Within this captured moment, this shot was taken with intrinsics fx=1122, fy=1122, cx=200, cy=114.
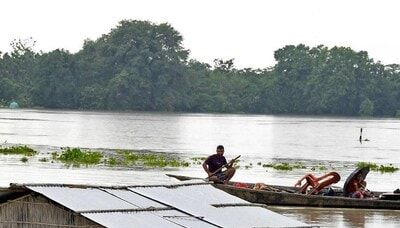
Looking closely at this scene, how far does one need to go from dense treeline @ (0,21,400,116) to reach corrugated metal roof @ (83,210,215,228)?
126790mm

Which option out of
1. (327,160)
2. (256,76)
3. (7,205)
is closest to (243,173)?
(327,160)

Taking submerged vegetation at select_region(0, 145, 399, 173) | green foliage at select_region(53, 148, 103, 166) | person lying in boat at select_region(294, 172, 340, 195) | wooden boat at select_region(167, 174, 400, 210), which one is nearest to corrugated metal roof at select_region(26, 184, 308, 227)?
wooden boat at select_region(167, 174, 400, 210)

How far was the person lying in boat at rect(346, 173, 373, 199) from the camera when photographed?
25.1 metres

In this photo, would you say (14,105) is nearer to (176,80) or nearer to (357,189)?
(176,80)

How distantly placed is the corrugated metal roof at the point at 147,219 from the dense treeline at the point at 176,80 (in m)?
127

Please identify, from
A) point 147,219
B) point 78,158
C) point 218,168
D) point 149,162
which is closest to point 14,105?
point 149,162

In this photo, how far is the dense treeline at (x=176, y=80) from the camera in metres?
146

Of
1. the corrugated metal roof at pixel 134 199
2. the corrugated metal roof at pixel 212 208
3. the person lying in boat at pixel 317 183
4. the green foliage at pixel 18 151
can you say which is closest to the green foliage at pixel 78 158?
the green foliage at pixel 18 151

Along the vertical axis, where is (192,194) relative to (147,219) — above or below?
above

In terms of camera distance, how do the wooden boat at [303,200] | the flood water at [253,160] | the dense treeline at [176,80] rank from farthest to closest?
the dense treeline at [176,80] < the wooden boat at [303,200] < the flood water at [253,160]

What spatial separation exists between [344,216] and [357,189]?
1.92 m

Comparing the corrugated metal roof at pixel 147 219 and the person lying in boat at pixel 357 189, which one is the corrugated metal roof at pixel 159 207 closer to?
the corrugated metal roof at pixel 147 219

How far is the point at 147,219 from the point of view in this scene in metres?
13.7

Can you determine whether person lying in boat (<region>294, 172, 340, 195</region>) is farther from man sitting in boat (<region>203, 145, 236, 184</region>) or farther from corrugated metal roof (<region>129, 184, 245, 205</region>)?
corrugated metal roof (<region>129, 184, 245, 205</region>)
